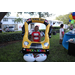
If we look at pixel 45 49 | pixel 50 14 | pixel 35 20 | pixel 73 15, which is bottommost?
pixel 45 49

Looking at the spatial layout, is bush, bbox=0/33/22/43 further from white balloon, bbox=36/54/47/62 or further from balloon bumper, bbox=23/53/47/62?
white balloon, bbox=36/54/47/62

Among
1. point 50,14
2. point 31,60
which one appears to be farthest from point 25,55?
point 50,14

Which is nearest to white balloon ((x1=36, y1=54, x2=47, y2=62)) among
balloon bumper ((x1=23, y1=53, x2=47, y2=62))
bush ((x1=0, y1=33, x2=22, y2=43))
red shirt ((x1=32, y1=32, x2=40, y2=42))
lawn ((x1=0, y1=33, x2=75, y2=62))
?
balloon bumper ((x1=23, y1=53, x2=47, y2=62))

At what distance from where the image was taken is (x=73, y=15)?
5.55 m

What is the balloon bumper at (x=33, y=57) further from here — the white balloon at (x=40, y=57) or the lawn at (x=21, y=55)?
the lawn at (x=21, y=55)

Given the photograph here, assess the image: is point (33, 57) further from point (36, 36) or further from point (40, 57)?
point (36, 36)

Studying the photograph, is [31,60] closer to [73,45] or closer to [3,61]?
[3,61]

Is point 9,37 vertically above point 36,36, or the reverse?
point 36,36

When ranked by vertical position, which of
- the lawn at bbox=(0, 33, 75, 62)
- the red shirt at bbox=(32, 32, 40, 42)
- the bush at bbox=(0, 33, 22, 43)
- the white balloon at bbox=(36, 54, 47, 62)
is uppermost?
the red shirt at bbox=(32, 32, 40, 42)

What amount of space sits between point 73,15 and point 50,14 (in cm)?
792

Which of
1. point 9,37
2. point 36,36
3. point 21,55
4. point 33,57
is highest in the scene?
point 36,36

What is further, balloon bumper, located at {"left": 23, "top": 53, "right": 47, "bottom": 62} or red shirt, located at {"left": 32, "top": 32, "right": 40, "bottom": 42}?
red shirt, located at {"left": 32, "top": 32, "right": 40, "bottom": 42}

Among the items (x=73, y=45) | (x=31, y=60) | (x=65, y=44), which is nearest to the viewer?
(x=31, y=60)

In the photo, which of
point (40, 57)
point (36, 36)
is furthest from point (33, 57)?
point (36, 36)
